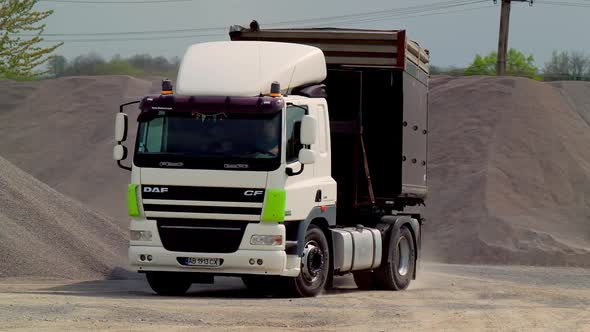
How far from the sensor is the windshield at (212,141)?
17.5 m

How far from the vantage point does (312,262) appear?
60.7ft

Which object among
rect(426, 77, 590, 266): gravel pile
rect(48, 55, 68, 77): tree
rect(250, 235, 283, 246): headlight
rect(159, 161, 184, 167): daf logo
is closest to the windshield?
rect(159, 161, 184, 167): daf logo

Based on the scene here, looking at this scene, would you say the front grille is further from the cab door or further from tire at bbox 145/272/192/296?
tire at bbox 145/272/192/296

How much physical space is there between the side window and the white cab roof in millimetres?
540

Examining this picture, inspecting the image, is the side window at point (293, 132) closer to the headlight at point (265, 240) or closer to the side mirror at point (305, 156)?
the side mirror at point (305, 156)

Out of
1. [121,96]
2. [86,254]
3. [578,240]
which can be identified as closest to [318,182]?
[86,254]

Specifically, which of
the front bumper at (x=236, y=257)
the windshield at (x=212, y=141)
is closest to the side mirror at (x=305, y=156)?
the windshield at (x=212, y=141)

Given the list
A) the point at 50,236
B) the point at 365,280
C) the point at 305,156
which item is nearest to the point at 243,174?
the point at 305,156

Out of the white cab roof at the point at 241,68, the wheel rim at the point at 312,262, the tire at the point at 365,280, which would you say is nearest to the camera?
the white cab roof at the point at 241,68

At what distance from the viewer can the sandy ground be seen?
1375 centimetres

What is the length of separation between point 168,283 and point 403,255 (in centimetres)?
531

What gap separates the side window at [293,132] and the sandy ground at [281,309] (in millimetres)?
2177

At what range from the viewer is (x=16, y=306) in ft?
49.0

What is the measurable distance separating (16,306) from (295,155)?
491 cm
